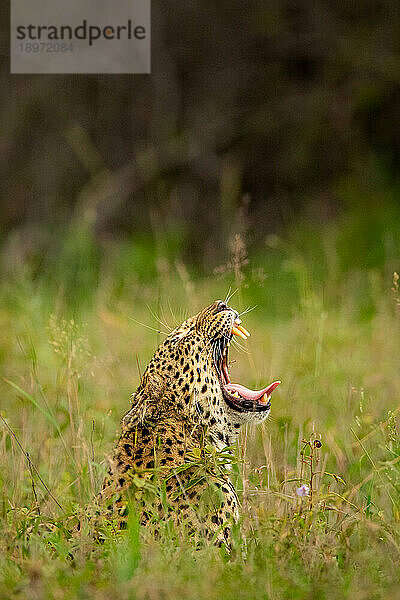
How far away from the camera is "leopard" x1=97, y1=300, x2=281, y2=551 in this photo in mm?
3357

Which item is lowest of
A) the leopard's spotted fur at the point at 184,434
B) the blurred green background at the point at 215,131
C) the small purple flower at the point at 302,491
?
the small purple flower at the point at 302,491

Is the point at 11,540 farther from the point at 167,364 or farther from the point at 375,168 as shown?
the point at 375,168

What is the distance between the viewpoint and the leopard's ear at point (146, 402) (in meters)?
3.50

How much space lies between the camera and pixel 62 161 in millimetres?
12055

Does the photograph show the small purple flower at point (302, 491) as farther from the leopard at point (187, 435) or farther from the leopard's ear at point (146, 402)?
the leopard's ear at point (146, 402)

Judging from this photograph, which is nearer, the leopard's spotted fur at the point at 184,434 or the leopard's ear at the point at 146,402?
the leopard's spotted fur at the point at 184,434

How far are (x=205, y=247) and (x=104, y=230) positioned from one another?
46.5 inches

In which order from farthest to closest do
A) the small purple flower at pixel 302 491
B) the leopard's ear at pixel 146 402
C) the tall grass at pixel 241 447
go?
the leopard's ear at pixel 146 402 < the small purple flower at pixel 302 491 < the tall grass at pixel 241 447

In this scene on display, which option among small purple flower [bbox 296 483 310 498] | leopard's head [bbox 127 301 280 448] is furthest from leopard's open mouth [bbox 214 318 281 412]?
small purple flower [bbox 296 483 310 498]

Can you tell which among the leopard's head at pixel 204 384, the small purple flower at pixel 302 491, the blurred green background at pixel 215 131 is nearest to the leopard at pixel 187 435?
the leopard's head at pixel 204 384

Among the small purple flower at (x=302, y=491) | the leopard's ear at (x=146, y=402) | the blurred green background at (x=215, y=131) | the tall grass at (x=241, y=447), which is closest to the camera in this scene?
the tall grass at (x=241, y=447)

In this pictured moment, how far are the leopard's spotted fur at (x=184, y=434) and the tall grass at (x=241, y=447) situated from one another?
0.10 m

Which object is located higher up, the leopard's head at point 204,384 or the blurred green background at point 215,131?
the blurred green background at point 215,131

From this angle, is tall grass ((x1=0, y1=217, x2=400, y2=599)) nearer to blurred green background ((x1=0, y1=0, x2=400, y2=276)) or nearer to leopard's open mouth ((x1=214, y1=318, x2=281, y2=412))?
leopard's open mouth ((x1=214, y1=318, x2=281, y2=412))
